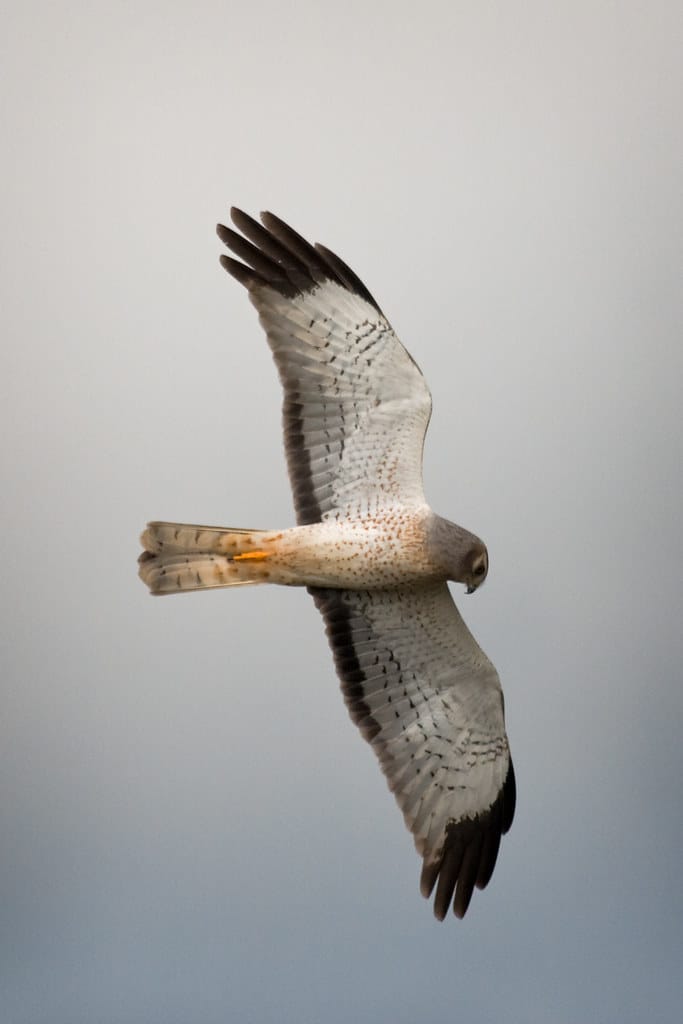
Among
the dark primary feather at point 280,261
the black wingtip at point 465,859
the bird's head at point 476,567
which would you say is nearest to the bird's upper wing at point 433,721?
the black wingtip at point 465,859

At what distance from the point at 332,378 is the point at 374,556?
0.60 m

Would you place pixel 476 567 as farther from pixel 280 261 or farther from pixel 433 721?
pixel 280 261

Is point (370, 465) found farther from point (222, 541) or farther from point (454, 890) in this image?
point (454, 890)

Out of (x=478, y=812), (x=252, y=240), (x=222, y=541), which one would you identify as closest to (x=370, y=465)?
(x=222, y=541)

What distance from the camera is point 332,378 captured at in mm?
4348

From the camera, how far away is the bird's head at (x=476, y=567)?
419 cm

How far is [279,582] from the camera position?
4.37 meters

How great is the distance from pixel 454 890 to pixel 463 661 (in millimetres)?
799

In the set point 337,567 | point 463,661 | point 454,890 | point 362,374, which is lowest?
point 454,890

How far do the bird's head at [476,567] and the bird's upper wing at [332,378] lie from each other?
0.30 meters

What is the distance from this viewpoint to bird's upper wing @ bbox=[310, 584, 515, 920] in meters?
4.55

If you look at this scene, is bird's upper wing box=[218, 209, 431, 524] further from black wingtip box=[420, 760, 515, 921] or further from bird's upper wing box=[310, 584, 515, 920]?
black wingtip box=[420, 760, 515, 921]

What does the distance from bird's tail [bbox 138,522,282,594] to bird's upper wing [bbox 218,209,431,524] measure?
0.79 ft

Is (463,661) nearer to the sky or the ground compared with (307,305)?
nearer to the ground
